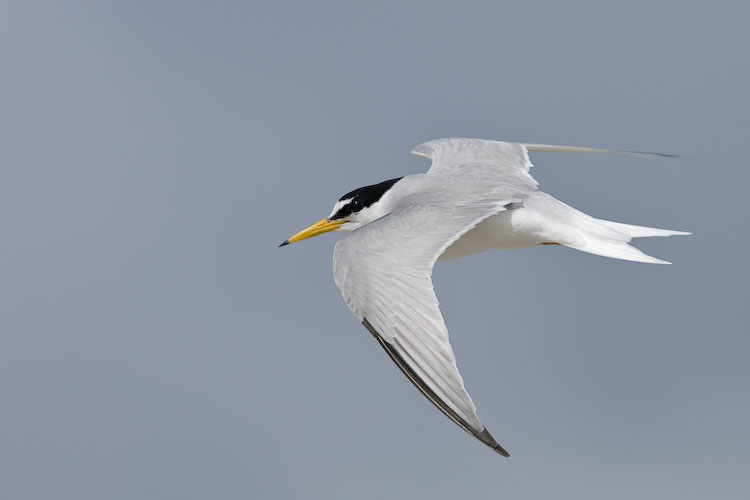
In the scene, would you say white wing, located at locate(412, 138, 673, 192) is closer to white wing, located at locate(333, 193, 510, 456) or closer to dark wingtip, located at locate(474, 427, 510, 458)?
white wing, located at locate(333, 193, 510, 456)

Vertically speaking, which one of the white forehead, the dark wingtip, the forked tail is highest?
the white forehead

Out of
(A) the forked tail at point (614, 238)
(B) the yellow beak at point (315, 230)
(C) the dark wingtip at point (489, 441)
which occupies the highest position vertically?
(B) the yellow beak at point (315, 230)

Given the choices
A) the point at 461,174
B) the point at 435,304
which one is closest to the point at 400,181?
the point at 461,174

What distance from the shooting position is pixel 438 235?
6621 mm

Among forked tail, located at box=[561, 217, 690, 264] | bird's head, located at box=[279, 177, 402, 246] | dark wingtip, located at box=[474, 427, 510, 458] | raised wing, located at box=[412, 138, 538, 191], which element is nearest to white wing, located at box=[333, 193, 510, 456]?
dark wingtip, located at box=[474, 427, 510, 458]

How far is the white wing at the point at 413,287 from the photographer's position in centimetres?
546

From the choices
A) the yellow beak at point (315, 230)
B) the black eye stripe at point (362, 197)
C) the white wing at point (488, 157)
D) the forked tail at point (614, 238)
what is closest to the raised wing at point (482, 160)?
the white wing at point (488, 157)

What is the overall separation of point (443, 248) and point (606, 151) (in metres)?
4.17

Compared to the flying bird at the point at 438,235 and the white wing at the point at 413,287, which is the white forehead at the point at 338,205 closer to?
the flying bird at the point at 438,235

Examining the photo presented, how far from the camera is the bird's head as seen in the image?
841 centimetres

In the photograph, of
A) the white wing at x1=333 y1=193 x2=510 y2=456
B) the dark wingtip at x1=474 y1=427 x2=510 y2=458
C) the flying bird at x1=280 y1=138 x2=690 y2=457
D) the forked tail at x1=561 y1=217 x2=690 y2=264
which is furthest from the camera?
the forked tail at x1=561 y1=217 x2=690 y2=264

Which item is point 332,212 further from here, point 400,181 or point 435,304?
point 435,304

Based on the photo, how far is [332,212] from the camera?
885 cm

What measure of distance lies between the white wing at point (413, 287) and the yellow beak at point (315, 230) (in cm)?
153
